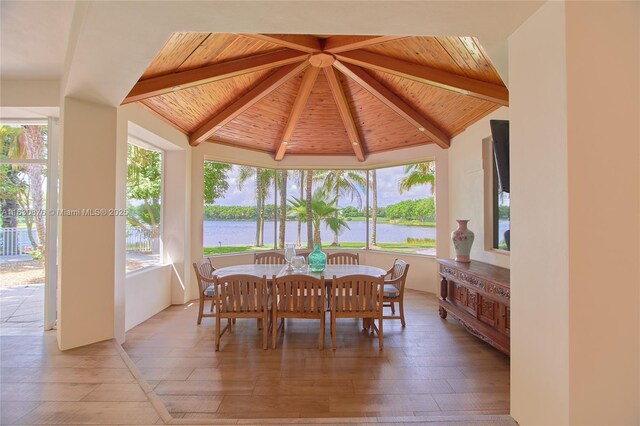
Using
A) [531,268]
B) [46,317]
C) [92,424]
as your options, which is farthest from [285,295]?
[46,317]

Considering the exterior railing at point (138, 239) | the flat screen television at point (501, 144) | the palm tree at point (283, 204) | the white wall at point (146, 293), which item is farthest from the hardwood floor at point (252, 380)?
the palm tree at point (283, 204)

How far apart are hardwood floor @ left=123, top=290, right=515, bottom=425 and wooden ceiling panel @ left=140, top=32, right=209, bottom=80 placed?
307 centimetres

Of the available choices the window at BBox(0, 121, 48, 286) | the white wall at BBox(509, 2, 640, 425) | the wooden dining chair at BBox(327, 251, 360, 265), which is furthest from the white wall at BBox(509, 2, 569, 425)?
the window at BBox(0, 121, 48, 286)

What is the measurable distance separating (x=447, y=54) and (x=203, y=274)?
399 centimetres

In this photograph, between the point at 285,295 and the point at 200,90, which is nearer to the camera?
the point at 285,295

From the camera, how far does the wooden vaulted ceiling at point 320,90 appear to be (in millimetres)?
3451

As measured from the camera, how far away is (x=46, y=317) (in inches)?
141

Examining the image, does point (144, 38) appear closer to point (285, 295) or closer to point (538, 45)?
point (538, 45)

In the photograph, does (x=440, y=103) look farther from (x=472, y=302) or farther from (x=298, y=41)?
(x=472, y=302)

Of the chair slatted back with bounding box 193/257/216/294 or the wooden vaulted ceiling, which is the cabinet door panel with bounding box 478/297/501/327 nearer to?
the wooden vaulted ceiling

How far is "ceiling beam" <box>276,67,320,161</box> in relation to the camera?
14.8ft

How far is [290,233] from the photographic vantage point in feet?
23.4

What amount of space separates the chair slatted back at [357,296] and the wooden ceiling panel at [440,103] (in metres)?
2.97

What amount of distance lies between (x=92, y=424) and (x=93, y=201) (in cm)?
212
